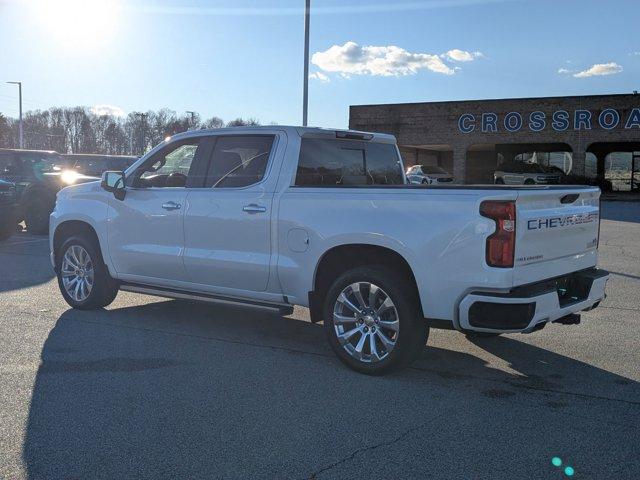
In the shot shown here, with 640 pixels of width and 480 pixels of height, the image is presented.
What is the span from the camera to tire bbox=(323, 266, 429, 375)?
5.04 m

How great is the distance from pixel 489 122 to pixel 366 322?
35134mm

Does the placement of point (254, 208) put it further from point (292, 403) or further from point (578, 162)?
point (578, 162)

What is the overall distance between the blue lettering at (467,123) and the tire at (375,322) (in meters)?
35.1

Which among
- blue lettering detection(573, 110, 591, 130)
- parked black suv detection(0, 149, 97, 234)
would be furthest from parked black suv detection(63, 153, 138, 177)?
blue lettering detection(573, 110, 591, 130)

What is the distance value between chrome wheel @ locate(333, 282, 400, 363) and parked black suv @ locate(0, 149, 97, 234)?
11.3 meters

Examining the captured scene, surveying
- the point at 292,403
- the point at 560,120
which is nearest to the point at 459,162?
the point at 560,120

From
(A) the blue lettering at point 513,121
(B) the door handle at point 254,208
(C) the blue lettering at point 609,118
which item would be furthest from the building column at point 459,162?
(B) the door handle at point 254,208

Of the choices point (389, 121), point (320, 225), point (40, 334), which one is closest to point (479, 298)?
point (320, 225)

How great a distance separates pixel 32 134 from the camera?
98.2m

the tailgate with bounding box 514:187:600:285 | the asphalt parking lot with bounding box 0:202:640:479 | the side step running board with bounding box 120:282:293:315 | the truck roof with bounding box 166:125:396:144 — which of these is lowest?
the asphalt parking lot with bounding box 0:202:640:479

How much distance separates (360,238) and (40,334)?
330cm

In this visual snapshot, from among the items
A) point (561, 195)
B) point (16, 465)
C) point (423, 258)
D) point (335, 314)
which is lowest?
point (16, 465)

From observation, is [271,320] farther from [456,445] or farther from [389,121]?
[389,121]

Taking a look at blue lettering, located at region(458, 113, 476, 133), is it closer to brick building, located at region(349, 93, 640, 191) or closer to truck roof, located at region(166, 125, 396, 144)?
brick building, located at region(349, 93, 640, 191)
